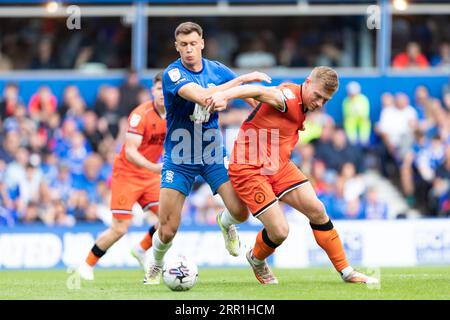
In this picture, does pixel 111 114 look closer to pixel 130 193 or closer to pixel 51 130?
pixel 51 130

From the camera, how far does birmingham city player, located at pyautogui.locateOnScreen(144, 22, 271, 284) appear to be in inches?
427

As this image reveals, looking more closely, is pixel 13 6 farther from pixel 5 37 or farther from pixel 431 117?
pixel 431 117

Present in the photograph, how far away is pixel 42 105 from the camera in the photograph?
2108 centimetres

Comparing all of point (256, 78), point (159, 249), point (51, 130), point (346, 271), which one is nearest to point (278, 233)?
point (346, 271)

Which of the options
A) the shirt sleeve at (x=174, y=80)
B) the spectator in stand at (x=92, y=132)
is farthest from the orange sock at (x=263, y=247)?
the spectator in stand at (x=92, y=132)

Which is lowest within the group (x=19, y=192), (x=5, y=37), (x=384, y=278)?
(x=384, y=278)

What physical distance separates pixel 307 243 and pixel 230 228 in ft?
21.0

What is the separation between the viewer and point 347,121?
21469 millimetres

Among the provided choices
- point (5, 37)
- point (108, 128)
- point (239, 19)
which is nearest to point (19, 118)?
point (108, 128)

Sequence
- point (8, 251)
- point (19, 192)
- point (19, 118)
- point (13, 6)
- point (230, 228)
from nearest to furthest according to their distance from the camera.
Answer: point (230, 228), point (8, 251), point (19, 192), point (19, 118), point (13, 6)

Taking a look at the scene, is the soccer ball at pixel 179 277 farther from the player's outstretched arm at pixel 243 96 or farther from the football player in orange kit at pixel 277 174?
the player's outstretched arm at pixel 243 96

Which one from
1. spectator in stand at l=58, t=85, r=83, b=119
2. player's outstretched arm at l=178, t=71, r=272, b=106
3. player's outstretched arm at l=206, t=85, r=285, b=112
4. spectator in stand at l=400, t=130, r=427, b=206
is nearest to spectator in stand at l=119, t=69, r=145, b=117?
spectator in stand at l=58, t=85, r=83, b=119

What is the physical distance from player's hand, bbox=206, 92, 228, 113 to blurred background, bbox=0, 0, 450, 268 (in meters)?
7.76

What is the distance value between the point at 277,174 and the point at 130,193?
3402 mm
